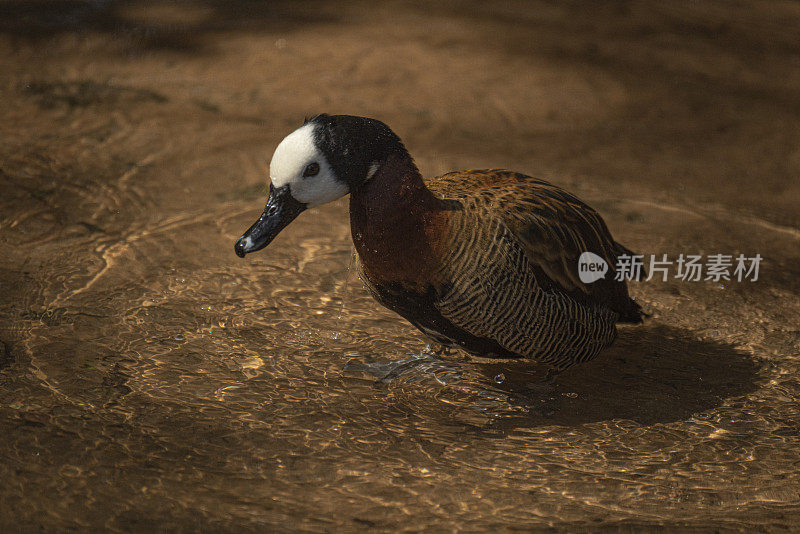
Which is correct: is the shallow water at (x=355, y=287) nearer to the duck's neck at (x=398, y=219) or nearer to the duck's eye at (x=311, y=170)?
the duck's neck at (x=398, y=219)

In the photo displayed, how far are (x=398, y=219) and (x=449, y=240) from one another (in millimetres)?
230

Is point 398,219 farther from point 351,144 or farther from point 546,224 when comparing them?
point 546,224

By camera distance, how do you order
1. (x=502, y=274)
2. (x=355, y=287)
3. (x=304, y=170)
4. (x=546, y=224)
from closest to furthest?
(x=304, y=170), (x=502, y=274), (x=546, y=224), (x=355, y=287)

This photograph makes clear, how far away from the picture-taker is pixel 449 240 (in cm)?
345

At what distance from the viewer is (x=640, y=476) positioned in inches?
138

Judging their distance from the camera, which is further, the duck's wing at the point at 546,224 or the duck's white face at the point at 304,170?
the duck's wing at the point at 546,224

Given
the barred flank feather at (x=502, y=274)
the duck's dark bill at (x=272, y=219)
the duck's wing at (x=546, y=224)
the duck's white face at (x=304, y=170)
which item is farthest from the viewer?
the duck's wing at (x=546, y=224)

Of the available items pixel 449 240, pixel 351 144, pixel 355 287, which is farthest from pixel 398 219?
pixel 355 287

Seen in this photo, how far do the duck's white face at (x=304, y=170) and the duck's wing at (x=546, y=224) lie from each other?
1.92 feet

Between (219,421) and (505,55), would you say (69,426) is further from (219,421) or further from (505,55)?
(505,55)

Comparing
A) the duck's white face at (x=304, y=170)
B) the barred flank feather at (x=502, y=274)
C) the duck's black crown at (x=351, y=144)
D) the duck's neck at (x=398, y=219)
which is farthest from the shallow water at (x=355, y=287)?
the duck's black crown at (x=351, y=144)

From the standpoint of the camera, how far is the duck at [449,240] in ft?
10.8

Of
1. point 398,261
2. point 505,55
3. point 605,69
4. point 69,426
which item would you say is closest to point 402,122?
point 505,55

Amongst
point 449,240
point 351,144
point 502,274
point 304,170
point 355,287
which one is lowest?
point 355,287
